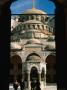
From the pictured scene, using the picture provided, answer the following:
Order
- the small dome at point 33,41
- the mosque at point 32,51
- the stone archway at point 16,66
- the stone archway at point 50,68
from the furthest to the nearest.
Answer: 1. the small dome at point 33,41
2. the stone archway at point 16,66
3. the stone archway at point 50,68
4. the mosque at point 32,51

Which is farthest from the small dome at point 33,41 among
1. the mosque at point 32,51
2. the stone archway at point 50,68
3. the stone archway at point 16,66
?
the stone archway at point 16,66

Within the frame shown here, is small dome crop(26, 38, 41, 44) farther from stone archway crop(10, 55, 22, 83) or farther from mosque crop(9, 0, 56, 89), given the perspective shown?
stone archway crop(10, 55, 22, 83)

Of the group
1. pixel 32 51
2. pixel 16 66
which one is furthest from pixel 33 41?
pixel 16 66

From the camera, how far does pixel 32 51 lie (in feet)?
219

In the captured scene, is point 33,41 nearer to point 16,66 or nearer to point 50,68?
point 16,66

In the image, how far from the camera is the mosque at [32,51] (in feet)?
189

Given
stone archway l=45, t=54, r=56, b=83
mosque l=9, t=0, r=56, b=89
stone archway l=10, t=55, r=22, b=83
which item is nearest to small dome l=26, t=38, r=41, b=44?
mosque l=9, t=0, r=56, b=89

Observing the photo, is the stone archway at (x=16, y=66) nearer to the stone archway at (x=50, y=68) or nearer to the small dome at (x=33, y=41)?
the small dome at (x=33, y=41)

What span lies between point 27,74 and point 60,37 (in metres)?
43.8

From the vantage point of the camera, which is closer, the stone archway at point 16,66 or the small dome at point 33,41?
the stone archway at point 16,66

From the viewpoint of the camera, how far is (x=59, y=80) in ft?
40.2

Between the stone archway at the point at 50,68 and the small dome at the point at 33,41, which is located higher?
the small dome at the point at 33,41

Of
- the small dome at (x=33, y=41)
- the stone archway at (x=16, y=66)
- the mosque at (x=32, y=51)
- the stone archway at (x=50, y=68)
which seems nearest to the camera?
the mosque at (x=32, y=51)

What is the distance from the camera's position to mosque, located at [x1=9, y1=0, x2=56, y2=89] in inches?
2264
